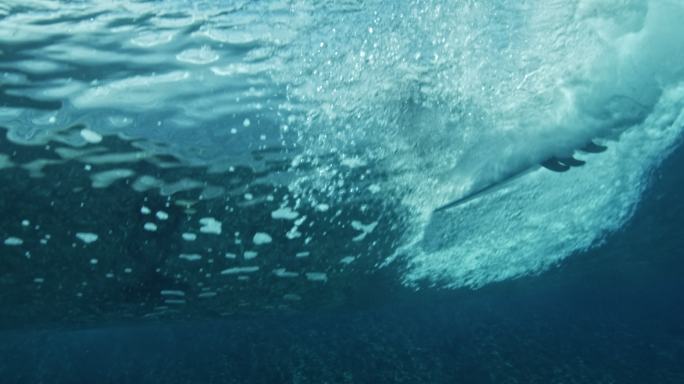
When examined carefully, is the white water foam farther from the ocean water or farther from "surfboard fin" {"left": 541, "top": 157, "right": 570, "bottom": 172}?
"surfboard fin" {"left": 541, "top": 157, "right": 570, "bottom": 172}

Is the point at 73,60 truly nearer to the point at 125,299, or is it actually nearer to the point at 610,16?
the point at 610,16

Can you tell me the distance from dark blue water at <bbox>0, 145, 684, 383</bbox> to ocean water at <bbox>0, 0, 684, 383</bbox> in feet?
0.72

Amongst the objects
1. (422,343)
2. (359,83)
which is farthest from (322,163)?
(422,343)

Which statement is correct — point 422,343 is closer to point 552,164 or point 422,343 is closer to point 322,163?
point 552,164

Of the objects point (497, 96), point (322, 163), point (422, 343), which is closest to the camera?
point (497, 96)

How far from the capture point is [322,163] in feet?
28.9

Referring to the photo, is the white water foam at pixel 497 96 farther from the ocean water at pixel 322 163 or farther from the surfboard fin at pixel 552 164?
the surfboard fin at pixel 552 164

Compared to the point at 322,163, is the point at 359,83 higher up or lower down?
higher up

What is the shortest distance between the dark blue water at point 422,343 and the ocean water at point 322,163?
0.72 ft

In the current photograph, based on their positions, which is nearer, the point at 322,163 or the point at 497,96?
the point at 497,96

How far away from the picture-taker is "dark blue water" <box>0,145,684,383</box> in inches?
675

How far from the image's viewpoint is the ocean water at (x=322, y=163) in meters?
6.10

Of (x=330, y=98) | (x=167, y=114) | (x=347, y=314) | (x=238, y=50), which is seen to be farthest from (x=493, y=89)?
(x=347, y=314)

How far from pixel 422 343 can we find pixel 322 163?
15070mm
